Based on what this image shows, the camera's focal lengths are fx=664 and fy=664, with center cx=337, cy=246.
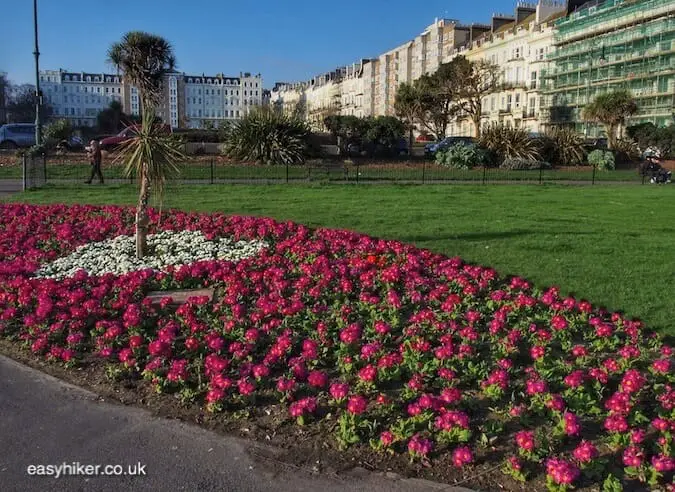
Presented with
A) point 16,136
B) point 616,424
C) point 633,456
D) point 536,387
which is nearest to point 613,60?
point 16,136

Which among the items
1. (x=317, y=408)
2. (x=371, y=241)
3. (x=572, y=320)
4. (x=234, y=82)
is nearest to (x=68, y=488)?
(x=317, y=408)

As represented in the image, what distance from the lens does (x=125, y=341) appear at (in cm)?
536

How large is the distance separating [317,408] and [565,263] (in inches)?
208

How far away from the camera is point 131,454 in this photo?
12.1 ft

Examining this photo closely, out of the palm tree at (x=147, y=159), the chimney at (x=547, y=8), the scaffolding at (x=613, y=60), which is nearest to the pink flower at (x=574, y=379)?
the palm tree at (x=147, y=159)

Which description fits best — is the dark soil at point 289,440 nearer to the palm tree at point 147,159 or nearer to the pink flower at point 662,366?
the pink flower at point 662,366

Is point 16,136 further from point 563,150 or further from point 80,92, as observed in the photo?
point 80,92

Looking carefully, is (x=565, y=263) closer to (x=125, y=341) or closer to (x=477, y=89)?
(x=125, y=341)

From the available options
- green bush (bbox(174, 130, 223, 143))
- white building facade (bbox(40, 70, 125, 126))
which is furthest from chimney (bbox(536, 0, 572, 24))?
white building facade (bbox(40, 70, 125, 126))

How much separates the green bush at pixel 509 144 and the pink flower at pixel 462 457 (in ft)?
102

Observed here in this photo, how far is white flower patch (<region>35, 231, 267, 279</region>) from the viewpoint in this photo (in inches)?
307

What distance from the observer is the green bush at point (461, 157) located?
31.6m

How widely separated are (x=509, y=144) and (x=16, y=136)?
1044 inches

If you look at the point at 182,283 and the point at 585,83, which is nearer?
the point at 182,283
